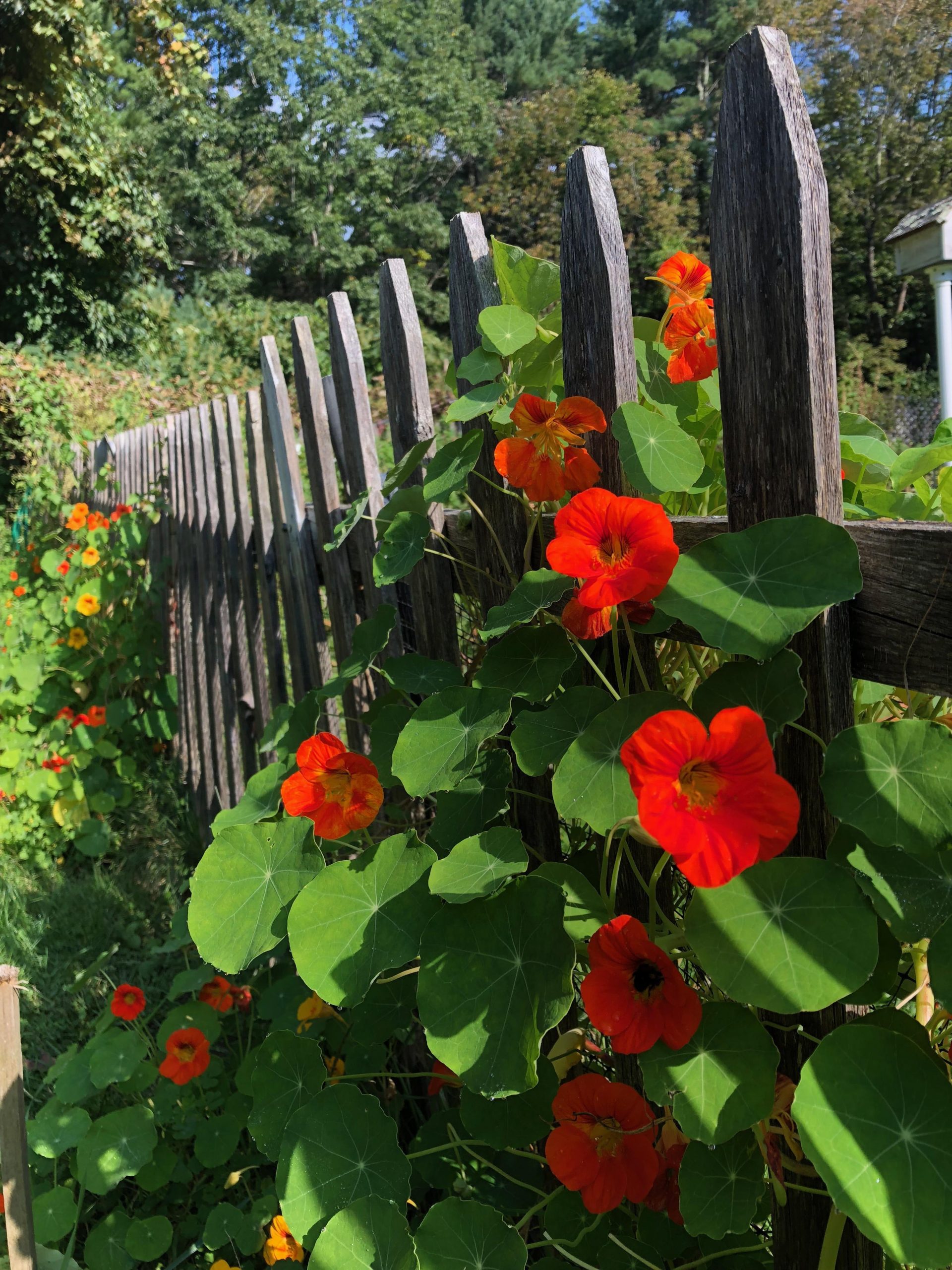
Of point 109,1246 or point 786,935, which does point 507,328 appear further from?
A: point 109,1246

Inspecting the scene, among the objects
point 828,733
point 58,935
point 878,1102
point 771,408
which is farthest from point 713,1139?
point 58,935

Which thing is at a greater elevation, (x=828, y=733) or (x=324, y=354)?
(x=324, y=354)

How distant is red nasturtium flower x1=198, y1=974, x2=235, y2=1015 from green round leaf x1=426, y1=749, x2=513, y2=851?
1061 mm

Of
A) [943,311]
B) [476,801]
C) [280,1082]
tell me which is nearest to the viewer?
[476,801]

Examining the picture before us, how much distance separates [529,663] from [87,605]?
3.19 m

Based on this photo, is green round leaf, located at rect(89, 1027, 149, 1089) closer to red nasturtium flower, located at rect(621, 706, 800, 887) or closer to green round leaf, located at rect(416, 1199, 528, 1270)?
green round leaf, located at rect(416, 1199, 528, 1270)

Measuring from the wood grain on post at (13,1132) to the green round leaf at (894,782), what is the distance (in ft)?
3.08

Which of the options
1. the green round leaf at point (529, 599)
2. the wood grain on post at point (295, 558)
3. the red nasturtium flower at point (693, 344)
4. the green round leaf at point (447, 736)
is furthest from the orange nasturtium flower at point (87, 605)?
the red nasturtium flower at point (693, 344)

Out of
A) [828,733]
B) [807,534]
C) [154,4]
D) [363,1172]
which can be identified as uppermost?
[154,4]

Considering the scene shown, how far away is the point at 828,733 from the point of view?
0.82 m

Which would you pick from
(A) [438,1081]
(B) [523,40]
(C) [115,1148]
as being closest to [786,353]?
(A) [438,1081]

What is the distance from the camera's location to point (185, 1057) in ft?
5.71

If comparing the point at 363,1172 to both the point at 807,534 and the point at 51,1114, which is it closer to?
the point at 807,534

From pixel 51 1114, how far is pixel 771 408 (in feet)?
6.01
